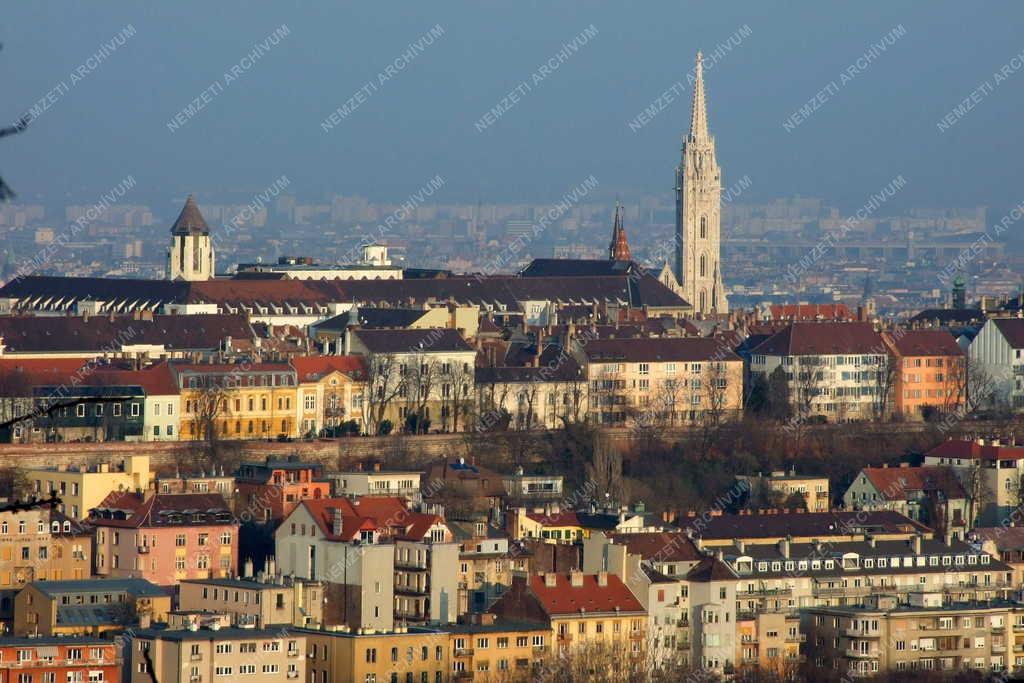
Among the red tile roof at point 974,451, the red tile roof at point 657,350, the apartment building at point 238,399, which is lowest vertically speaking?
the red tile roof at point 974,451

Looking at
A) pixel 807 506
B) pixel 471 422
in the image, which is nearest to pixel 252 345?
pixel 471 422

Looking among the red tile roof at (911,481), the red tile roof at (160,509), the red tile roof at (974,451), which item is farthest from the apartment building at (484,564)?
the red tile roof at (974,451)

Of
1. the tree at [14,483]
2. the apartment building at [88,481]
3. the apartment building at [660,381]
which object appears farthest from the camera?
the apartment building at [660,381]

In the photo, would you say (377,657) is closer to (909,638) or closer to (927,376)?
(909,638)

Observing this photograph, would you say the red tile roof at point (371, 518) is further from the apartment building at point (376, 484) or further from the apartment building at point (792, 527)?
the apartment building at point (376, 484)

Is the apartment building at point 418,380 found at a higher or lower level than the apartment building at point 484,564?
higher

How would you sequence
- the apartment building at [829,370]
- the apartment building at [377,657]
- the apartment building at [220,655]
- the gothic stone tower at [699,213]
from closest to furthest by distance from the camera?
the apartment building at [220,655] → the apartment building at [377,657] → the apartment building at [829,370] → the gothic stone tower at [699,213]
